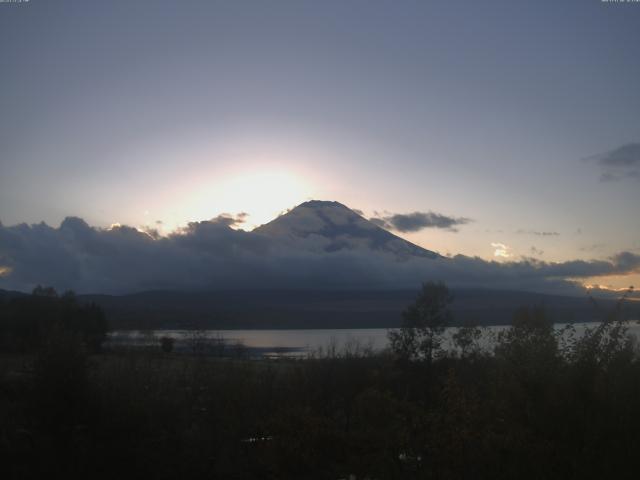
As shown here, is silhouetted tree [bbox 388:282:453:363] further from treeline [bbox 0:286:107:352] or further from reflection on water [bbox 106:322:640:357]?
treeline [bbox 0:286:107:352]

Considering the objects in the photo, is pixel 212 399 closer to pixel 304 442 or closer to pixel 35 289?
pixel 304 442

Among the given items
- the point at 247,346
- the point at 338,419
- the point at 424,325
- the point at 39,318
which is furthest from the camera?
the point at 247,346

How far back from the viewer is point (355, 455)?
895 centimetres

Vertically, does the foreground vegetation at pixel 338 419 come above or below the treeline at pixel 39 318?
below

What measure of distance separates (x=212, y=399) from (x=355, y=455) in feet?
36.5

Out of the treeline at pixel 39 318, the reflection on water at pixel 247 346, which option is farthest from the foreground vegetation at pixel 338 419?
the treeline at pixel 39 318

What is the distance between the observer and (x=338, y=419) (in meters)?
14.6

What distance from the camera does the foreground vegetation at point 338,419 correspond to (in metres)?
8.35

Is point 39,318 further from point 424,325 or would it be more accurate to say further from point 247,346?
point 247,346

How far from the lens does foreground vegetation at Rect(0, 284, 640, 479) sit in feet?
27.4

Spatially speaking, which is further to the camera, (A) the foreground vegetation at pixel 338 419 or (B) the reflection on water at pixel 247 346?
(B) the reflection on water at pixel 247 346

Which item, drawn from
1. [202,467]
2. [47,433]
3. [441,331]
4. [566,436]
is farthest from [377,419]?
[441,331]

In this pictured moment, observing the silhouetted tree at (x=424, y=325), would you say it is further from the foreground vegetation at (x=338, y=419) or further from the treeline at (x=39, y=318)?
the treeline at (x=39, y=318)

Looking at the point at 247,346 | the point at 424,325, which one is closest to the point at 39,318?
the point at 424,325
